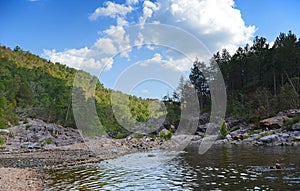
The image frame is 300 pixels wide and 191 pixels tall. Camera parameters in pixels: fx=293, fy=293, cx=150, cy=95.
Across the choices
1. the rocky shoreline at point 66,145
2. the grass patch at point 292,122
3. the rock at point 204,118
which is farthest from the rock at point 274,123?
the rock at point 204,118

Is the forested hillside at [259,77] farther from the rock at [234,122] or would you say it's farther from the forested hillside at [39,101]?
the forested hillside at [39,101]

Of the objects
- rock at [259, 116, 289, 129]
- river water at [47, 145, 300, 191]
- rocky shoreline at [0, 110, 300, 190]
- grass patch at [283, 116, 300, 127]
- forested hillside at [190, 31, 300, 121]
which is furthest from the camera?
forested hillside at [190, 31, 300, 121]

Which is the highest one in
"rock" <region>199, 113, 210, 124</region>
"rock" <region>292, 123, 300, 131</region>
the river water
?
"rock" <region>199, 113, 210, 124</region>

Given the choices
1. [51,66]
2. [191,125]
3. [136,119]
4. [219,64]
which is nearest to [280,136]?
[191,125]

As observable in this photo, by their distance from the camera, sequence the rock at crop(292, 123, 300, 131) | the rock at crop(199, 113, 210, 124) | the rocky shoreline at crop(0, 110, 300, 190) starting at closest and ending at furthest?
the rocky shoreline at crop(0, 110, 300, 190), the rock at crop(292, 123, 300, 131), the rock at crop(199, 113, 210, 124)

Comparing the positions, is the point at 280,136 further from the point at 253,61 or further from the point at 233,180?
the point at 253,61

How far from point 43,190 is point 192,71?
99.1m

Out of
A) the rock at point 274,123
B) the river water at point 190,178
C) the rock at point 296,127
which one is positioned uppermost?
the rock at point 274,123

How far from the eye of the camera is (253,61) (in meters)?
90.6

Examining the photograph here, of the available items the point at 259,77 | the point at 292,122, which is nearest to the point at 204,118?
the point at 259,77

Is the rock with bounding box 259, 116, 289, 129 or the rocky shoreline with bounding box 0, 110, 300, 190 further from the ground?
the rock with bounding box 259, 116, 289, 129

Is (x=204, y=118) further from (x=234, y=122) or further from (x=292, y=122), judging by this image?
(x=292, y=122)

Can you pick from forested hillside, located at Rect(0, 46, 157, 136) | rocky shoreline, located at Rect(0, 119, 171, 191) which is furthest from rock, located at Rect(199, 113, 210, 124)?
forested hillside, located at Rect(0, 46, 157, 136)

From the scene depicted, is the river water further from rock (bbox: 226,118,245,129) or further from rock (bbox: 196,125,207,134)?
rock (bbox: 196,125,207,134)
